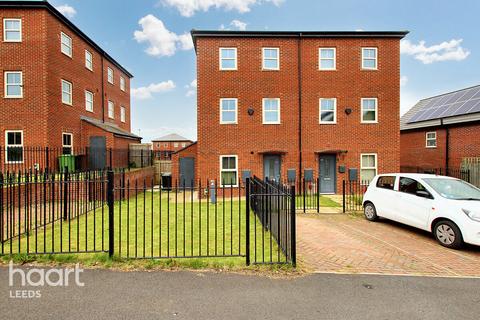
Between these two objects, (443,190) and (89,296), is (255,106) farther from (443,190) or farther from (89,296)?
(89,296)

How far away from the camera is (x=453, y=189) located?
21.9 ft

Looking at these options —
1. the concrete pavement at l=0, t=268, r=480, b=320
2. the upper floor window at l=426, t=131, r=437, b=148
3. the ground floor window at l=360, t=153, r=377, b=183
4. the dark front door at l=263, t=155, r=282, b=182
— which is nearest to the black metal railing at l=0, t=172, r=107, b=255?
the concrete pavement at l=0, t=268, r=480, b=320

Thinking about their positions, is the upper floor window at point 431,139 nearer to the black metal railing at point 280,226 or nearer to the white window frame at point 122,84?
the black metal railing at point 280,226

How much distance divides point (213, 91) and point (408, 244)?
11536 millimetres

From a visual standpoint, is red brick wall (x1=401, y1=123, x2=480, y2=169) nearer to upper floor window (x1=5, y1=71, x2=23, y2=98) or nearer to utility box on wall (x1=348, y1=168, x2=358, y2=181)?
utility box on wall (x1=348, y1=168, x2=358, y2=181)

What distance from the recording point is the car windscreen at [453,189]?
6336mm

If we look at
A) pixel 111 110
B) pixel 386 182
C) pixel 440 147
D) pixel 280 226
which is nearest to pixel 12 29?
pixel 111 110

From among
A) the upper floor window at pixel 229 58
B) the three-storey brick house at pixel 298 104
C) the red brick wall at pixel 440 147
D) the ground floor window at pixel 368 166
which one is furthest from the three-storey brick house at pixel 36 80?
the red brick wall at pixel 440 147

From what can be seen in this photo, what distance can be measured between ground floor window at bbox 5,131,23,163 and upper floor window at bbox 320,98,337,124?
55.6ft

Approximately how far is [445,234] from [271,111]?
400 inches

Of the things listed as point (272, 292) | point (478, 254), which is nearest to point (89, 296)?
point (272, 292)

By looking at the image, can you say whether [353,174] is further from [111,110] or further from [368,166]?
[111,110]

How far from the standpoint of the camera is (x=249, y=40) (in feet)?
47.8

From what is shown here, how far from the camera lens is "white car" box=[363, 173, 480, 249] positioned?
5719 millimetres
